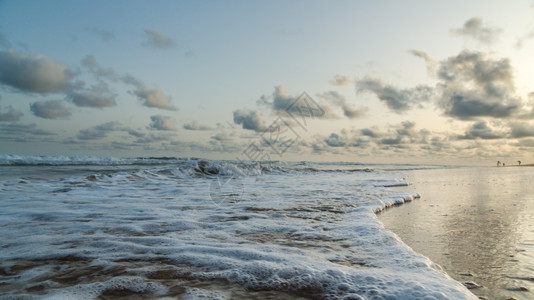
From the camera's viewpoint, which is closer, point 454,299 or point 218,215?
point 454,299

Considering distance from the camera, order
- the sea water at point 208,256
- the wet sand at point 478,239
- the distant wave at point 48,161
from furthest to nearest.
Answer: the distant wave at point 48,161 < the wet sand at point 478,239 < the sea water at point 208,256

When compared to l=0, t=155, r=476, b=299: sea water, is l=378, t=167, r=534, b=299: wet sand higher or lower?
higher

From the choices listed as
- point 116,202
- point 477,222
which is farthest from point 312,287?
point 116,202

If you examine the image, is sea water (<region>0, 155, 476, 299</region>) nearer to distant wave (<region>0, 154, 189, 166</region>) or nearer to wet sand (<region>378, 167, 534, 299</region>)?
wet sand (<region>378, 167, 534, 299</region>)

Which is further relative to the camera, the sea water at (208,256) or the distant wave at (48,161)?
the distant wave at (48,161)

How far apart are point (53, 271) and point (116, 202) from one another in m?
4.51

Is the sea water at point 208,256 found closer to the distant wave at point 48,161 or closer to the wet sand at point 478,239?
the wet sand at point 478,239

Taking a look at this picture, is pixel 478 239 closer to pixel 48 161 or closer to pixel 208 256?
A: pixel 208 256

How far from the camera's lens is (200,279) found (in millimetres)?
2518

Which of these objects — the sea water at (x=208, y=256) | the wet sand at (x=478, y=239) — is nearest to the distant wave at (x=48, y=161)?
the sea water at (x=208, y=256)

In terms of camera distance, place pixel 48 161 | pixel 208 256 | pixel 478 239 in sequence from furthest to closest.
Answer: pixel 48 161, pixel 478 239, pixel 208 256

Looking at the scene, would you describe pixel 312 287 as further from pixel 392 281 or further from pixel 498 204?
pixel 498 204

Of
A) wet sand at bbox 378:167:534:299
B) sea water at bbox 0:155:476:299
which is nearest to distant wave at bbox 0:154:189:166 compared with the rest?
sea water at bbox 0:155:476:299

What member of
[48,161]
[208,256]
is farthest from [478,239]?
[48,161]
